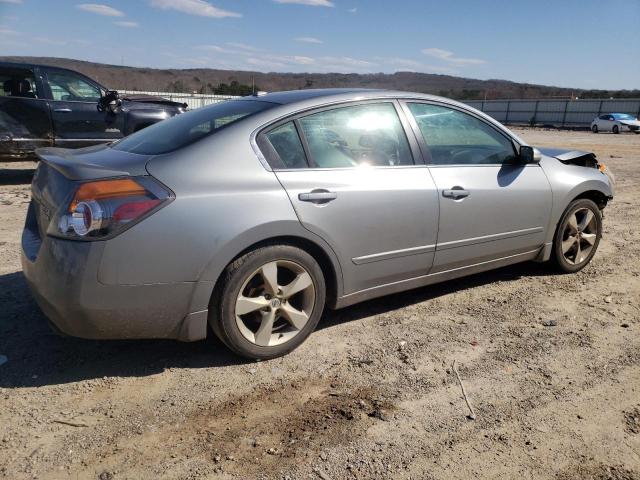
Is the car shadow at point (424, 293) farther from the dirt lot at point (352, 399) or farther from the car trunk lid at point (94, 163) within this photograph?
the car trunk lid at point (94, 163)

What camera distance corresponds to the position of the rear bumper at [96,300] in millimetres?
2719

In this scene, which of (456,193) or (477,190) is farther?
(477,190)

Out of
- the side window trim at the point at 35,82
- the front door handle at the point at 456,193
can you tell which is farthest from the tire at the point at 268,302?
the side window trim at the point at 35,82

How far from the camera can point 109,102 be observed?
9.32 meters

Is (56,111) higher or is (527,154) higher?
(527,154)

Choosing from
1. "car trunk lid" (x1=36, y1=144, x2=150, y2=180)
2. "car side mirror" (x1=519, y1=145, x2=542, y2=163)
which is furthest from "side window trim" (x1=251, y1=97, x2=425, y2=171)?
"car side mirror" (x1=519, y1=145, x2=542, y2=163)

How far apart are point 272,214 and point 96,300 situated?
1.04 metres

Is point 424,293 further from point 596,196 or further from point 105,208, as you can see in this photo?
point 105,208

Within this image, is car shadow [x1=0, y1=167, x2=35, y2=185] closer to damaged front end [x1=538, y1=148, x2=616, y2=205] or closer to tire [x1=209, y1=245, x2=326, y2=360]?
tire [x1=209, y1=245, x2=326, y2=360]

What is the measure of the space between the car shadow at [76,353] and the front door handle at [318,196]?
3.35 feet

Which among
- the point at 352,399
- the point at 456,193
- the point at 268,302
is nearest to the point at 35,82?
the point at 268,302

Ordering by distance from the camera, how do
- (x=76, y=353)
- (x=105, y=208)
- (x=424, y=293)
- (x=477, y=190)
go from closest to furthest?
(x=105, y=208) → (x=76, y=353) → (x=477, y=190) → (x=424, y=293)

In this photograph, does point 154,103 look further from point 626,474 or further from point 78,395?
point 626,474

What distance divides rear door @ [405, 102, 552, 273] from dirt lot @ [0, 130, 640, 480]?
0.50 metres
